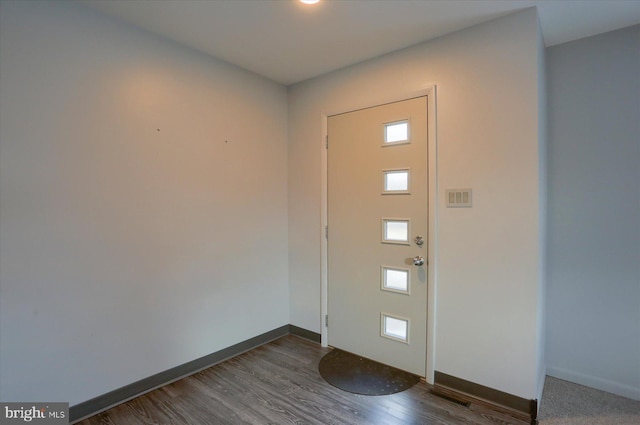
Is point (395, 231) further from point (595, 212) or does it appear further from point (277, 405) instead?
point (277, 405)

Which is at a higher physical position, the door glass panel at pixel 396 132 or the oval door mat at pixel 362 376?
the door glass panel at pixel 396 132

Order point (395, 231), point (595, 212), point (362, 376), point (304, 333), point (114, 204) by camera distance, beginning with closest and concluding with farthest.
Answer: point (114, 204) → point (595, 212) → point (362, 376) → point (395, 231) → point (304, 333)

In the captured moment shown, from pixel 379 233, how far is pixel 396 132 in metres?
0.86

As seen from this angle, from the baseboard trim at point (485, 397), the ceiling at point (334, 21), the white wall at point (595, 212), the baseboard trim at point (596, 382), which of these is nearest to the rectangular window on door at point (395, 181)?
the ceiling at point (334, 21)

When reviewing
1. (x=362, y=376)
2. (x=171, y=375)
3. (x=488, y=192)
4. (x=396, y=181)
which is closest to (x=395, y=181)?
(x=396, y=181)

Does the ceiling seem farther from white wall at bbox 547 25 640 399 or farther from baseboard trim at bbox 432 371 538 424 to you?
baseboard trim at bbox 432 371 538 424

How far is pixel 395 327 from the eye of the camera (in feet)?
8.55

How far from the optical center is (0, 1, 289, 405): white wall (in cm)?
177

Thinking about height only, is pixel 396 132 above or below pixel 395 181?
above

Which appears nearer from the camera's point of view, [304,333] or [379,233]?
[379,233]

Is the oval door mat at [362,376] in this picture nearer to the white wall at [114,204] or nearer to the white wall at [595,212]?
the white wall at [114,204]

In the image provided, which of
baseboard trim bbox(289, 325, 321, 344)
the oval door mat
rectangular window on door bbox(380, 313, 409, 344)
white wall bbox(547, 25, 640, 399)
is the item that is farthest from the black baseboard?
white wall bbox(547, 25, 640, 399)

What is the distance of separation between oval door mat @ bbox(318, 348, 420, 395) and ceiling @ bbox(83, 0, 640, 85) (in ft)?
8.68

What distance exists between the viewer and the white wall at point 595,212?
218 cm
